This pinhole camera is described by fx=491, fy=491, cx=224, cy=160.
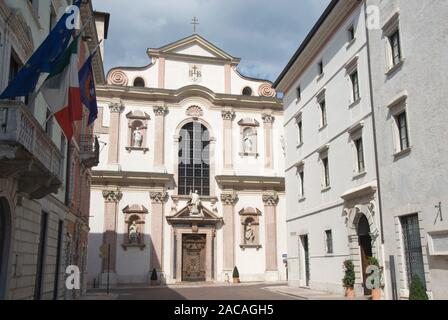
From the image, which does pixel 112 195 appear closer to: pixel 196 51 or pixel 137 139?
pixel 137 139

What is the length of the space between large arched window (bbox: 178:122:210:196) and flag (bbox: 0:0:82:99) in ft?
91.5

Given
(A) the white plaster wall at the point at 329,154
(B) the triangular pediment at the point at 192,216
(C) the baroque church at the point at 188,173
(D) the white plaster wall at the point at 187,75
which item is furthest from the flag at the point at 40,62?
(D) the white plaster wall at the point at 187,75

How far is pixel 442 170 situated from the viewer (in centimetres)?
1439

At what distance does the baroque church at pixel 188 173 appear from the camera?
122ft

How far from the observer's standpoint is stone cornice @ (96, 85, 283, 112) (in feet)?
129

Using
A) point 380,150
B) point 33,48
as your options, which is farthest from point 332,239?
point 33,48

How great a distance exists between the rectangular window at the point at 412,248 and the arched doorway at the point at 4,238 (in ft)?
39.0

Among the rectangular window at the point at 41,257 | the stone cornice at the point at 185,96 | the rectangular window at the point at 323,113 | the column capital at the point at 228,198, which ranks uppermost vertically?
the stone cornice at the point at 185,96

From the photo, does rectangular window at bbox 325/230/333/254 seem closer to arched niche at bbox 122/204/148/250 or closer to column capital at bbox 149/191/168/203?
arched niche at bbox 122/204/148/250

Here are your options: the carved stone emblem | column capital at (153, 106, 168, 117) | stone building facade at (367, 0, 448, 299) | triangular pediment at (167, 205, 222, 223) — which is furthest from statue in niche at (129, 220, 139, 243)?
stone building facade at (367, 0, 448, 299)

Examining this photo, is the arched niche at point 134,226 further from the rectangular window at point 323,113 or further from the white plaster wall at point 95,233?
the rectangular window at point 323,113

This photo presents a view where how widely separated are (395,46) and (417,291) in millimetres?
8581

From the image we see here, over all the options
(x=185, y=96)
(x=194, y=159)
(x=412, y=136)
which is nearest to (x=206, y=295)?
(x=412, y=136)
